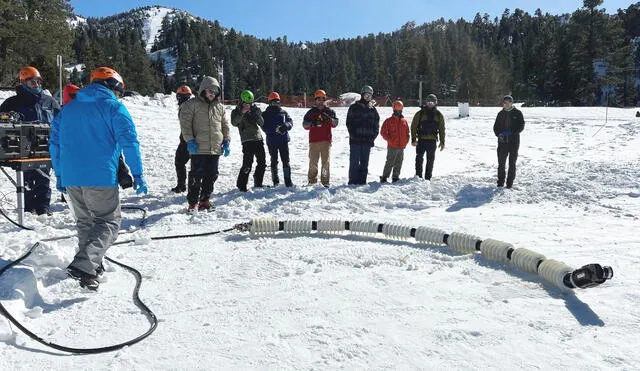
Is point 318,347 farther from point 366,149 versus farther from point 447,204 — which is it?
point 366,149

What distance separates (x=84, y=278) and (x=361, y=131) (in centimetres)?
607

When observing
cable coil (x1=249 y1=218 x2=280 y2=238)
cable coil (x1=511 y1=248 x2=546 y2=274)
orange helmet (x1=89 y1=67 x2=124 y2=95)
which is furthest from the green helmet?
cable coil (x1=511 y1=248 x2=546 y2=274)

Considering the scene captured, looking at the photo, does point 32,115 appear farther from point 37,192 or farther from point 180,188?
point 180,188

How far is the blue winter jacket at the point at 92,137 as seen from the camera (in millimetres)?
4113

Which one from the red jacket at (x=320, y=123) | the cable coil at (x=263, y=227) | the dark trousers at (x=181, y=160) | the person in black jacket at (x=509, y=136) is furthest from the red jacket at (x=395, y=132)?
the cable coil at (x=263, y=227)

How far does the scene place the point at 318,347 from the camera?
3096 millimetres

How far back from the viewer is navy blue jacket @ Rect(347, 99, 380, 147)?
9070mm

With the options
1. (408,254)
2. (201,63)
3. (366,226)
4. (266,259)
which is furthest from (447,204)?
Answer: (201,63)

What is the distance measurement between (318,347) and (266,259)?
77.6 inches

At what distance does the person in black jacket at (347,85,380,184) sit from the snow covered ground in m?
1.40

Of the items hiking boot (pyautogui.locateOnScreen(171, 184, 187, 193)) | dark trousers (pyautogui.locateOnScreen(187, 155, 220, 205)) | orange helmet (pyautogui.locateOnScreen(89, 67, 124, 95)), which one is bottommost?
hiking boot (pyautogui.locateOnScreen(171, 184, 187, 193))

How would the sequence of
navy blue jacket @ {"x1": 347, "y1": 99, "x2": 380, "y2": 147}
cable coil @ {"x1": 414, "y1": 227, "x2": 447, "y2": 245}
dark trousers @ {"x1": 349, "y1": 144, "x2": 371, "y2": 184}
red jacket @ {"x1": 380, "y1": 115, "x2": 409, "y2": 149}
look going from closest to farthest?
cable coil @ {"x1": 414, "y1": 227, "x2": 447, "y2": 245}, navy blue jacket @ {"x1": 347, "y1": 99, "x2": 380, "y2": 147}, dark trousers @ {"x1": 349, "y1": 144, "x2": 371, "y2": 184}, red jacket @ {"x1": 380, "y1": 115, "x2": 409, "y2": 149}

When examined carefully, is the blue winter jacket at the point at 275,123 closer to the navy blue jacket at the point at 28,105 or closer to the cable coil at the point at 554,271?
the navy blue jacket at the point at 28,105

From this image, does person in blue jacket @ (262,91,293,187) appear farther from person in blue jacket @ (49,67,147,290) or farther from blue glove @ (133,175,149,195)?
person in blue jacket @ (49,67,147,290)
